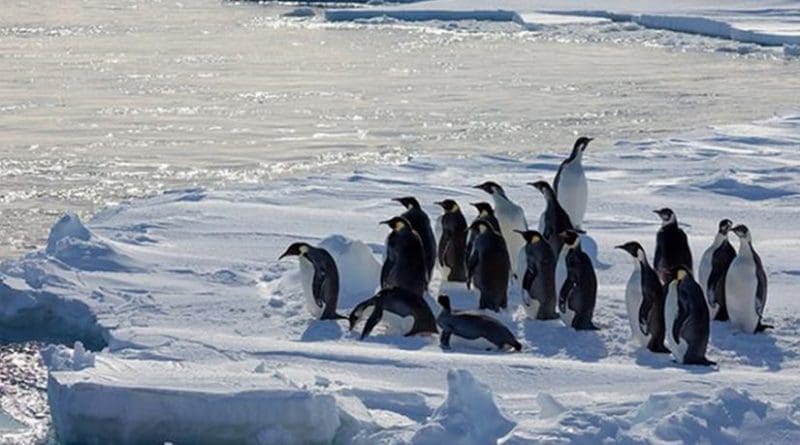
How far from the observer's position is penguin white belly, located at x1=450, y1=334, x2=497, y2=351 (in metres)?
6.97

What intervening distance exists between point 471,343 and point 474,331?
0.21ft

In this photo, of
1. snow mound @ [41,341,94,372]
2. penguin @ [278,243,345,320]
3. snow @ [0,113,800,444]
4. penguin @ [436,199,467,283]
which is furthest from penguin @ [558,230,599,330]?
snow mound @ [41,341,94,372]

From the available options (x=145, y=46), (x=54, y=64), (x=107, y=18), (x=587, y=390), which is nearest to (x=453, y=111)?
(x=54, y=64)

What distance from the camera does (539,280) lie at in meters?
7.50

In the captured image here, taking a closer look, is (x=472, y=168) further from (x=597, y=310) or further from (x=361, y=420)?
(x=361, y=420)

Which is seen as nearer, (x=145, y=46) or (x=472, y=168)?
(x=472, y=168)

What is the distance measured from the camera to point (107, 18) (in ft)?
117

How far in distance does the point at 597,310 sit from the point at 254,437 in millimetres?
2433

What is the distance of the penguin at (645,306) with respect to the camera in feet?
22.7

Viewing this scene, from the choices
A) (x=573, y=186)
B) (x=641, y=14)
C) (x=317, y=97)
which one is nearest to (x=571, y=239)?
(x=573, y=186)

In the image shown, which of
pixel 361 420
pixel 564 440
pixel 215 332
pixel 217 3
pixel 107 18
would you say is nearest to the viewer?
pixel 564 440

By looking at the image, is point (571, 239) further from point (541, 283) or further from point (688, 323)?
point (688, 323)

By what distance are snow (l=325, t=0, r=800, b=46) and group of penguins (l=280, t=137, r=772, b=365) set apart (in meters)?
18.5

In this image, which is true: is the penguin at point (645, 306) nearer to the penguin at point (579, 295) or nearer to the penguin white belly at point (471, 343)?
the penguin at point (579, 295)
